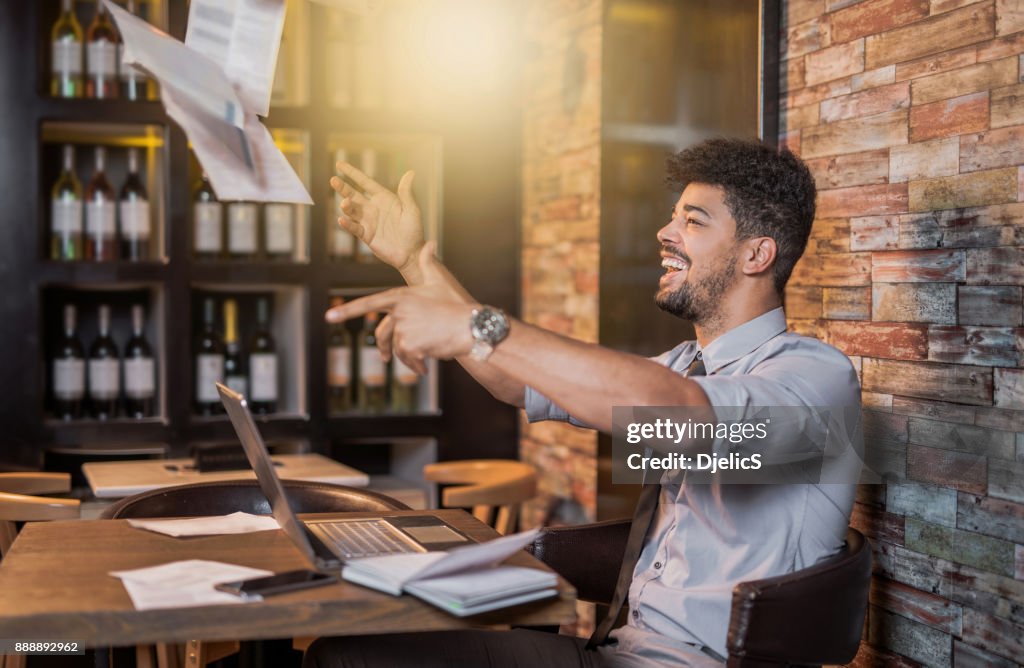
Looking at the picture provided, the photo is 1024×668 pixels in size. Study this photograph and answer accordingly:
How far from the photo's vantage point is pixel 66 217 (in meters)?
3.25

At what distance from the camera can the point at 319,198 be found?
3.44 meters

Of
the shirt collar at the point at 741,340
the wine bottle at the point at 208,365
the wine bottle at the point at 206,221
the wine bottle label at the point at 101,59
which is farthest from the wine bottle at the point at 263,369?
the shirt collar at the point at 741,340

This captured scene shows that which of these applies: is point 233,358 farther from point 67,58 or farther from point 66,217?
point 67,58

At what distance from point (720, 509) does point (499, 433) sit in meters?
2.10

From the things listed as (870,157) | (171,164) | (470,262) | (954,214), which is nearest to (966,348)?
(954,214)

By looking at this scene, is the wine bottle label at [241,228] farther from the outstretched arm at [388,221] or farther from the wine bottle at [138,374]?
the outstretched arm at [388,221]

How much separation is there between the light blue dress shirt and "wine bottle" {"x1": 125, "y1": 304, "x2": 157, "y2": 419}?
2.11 m

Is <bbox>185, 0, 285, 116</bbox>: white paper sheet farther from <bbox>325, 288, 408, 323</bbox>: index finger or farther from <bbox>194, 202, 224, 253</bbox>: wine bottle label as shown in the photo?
<bbox>194, 202, 224, 253</bbox>: wine bottle label

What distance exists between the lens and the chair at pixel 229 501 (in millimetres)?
2000

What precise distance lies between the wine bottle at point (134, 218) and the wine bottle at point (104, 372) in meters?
0.20

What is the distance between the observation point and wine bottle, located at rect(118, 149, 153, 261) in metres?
3.32

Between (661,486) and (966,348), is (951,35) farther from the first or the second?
(661,486)

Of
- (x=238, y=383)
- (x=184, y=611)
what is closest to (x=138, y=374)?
(x=238, y=383)

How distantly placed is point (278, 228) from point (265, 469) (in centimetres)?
213
